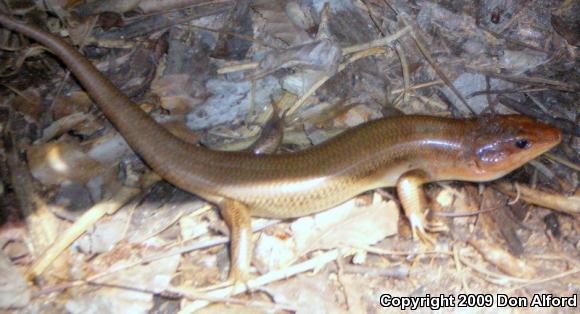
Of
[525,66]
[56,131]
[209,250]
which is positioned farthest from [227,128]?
[525,66]

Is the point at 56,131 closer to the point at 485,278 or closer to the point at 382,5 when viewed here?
the point at 382,5

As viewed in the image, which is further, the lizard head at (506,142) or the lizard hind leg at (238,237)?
the lizard head at (506,142)

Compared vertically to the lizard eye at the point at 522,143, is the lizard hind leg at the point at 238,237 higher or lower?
lower

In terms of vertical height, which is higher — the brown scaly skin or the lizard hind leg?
the brown scaly skin

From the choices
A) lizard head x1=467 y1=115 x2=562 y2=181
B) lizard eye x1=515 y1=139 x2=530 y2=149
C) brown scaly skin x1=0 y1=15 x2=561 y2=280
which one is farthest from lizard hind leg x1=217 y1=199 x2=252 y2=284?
lizard eye x1=515 y1=139 x2=530 y2=149

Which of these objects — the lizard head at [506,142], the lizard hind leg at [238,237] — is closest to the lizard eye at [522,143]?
the lizard head at [506,142]

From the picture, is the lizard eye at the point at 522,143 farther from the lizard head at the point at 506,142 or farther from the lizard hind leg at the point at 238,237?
the lizard hind leg at the point at 238,237

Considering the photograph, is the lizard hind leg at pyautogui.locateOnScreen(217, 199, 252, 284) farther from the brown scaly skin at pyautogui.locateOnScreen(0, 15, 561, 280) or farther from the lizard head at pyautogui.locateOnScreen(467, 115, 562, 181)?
the lizard head at pyautogui.locateOnScreen(467, 115, 562, 181)

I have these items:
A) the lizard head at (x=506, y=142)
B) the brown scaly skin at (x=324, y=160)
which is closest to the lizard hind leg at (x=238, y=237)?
the brown scaly skin at (x=324, y=160)

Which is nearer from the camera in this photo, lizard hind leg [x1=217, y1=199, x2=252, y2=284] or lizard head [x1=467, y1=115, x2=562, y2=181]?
lizard hind leg [x1=217, y1=199, x2=252, y2=284]

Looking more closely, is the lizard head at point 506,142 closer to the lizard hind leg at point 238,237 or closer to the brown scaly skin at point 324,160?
the brown scaly skin at point 324,160
